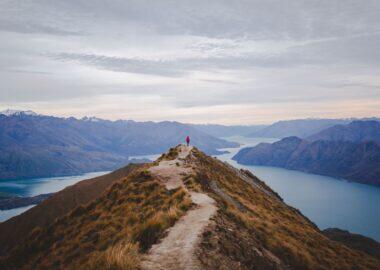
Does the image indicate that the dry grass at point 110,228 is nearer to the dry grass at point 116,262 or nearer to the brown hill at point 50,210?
the dry grass at point 116,262

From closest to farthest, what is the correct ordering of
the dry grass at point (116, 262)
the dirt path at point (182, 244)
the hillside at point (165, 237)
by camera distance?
the dry grass at point (116, 262)
the dirt path at point (182, 244)
the hillside at point (165, 237)

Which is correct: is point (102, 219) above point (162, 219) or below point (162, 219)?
below

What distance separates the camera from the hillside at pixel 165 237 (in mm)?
10562

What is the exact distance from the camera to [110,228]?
18688mm

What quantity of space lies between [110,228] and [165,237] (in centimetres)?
739

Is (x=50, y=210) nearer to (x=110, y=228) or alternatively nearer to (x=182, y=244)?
(x=110, y=228)

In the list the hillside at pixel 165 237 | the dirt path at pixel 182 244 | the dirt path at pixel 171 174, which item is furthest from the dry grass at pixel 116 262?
the dirt path at pixel 171 174

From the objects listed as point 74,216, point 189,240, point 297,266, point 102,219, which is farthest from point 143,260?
point 74,216

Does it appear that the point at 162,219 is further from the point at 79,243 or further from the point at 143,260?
the point at 79,243

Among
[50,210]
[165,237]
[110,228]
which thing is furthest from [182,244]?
[50,210]

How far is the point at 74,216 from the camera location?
28234 millimetres

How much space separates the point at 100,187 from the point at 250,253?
89266 mm

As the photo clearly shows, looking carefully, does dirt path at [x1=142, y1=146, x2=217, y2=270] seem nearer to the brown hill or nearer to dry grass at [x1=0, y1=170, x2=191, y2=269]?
dry grass at [x1=0, y1=170, x2=191, y2=269]

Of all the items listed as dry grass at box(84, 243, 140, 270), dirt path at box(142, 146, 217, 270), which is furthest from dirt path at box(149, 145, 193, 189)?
dry grass at box(84, 243, 140, 270)
